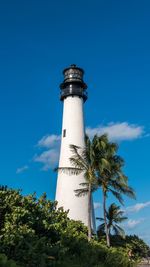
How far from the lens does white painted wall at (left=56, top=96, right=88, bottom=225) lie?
116 ft

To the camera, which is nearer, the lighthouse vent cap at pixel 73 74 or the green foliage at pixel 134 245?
the green foliage at pixel 134 245

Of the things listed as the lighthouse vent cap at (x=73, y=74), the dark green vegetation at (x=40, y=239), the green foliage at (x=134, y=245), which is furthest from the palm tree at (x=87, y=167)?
the lighthouse vent cap at (x=73, y=74)

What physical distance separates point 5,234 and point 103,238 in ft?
65.8

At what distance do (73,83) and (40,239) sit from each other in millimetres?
25402

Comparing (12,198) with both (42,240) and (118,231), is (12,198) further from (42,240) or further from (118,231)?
(118,231)

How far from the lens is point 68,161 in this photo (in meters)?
37.2

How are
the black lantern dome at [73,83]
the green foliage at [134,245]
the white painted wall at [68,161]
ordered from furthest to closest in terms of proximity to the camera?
the black lantern dome at [73,83] < the green foliage at [134,245] < the white painted wall at [68,161]

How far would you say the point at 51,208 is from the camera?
27.4 metres

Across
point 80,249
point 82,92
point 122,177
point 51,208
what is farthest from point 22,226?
point 82,92

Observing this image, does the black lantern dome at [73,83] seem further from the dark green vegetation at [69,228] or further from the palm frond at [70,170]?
the palm frond at [70,170]

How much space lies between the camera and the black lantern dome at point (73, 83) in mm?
40250

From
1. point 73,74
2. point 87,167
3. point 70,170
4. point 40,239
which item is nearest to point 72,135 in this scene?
point 70,170

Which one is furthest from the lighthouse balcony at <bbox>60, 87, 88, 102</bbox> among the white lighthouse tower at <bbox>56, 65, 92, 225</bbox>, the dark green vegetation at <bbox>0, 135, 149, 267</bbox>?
the dark green vegetation at <bbox>0, 135, 149, 267</bbox>

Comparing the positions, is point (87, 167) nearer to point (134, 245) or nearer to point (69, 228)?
point (69, 228)
